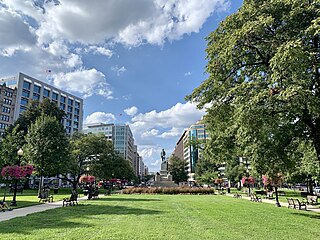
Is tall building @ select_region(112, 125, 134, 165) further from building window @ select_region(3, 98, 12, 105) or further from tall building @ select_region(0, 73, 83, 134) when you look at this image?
building window @ select_region(3, 98, 12, 105)

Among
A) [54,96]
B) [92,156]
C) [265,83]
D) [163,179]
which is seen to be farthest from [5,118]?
[265,83]

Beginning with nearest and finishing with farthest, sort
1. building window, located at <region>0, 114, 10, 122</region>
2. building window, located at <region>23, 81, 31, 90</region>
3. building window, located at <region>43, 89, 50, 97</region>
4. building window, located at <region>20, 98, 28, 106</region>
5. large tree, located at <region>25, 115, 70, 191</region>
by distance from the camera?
large tree, located at <region>25, 115, 70, 191</region> → building window, located at <region>0, 114, 10, 122</region> → building window, located at <region>20, 98, 28, 106</region> → building window, located at <region>23, 81, 31, 90</region> → building window, located at <region>43, 89, 50, 97</region>

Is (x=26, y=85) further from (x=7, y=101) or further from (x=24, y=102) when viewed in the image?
(x=7, y=101)

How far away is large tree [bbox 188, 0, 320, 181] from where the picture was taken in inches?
494

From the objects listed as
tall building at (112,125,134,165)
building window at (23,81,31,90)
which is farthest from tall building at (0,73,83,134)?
tall building at (112,125,134,165)

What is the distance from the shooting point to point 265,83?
14.8m

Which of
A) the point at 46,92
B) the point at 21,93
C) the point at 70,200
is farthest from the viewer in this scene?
the point at 46,92

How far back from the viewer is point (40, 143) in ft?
101

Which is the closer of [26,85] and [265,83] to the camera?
[265,83]

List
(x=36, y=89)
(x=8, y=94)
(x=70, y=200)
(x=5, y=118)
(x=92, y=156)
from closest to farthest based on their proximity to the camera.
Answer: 1. (x=70, y=200)
2. (x=92, y=156)
3. (x=5, y=118)
4. (x=8, y=94)
5. (x=36, y=89)

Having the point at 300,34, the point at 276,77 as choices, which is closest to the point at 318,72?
the point at 300,34

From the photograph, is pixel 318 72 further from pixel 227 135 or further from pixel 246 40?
pixel 227 135

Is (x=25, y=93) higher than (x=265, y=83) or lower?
higher

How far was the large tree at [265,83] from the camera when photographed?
12547 mm
